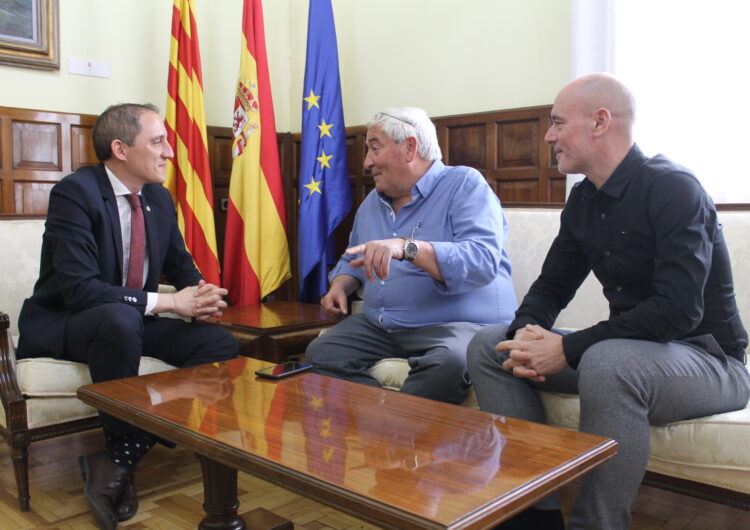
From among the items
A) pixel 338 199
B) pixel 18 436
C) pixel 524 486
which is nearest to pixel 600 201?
pixel 524 486

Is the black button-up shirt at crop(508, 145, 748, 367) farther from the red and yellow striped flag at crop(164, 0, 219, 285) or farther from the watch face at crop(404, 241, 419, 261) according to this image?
the red and yellow striped flag at crop(164, 0, 219, 285)

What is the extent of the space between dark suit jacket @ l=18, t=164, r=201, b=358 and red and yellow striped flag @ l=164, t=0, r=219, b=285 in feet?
3.48

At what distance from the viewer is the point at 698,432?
62.6 inches

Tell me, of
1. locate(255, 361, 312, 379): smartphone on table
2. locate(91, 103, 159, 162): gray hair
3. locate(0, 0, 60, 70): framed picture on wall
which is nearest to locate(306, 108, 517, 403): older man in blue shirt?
locate(255, 361, 312, 379): smartphone on table

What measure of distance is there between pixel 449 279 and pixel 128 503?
1.09 meters

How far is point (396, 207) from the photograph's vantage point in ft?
8.05

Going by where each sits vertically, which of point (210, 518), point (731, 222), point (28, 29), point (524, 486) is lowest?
point (210, 518)

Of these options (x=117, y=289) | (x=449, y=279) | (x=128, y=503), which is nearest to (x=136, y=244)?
(x=117, y=289)

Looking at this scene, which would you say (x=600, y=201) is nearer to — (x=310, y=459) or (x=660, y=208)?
(x=660, y=208)

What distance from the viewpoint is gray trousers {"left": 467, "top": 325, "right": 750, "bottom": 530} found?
1.47 m

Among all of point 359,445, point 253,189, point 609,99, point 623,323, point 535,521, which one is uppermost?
point 609,99

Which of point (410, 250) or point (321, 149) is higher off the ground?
point (321, 149)

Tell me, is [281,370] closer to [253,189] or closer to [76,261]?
[76,261]

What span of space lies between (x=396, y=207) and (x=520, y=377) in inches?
33.2
